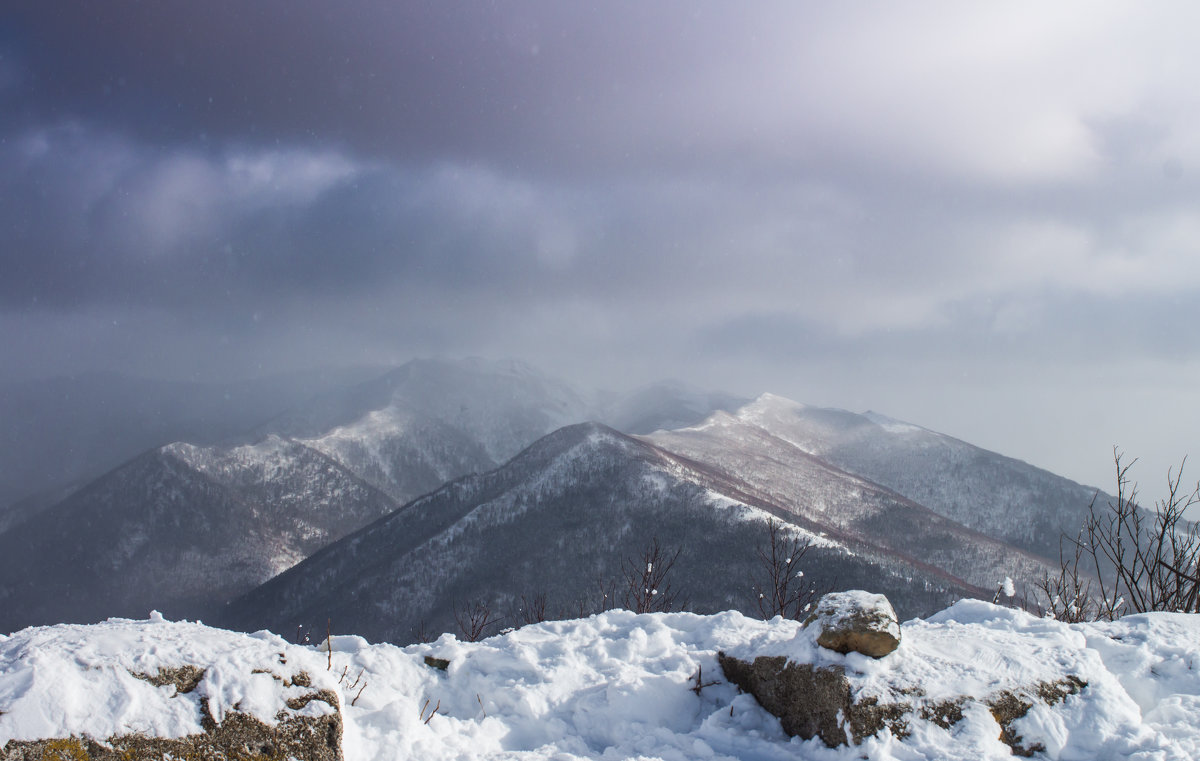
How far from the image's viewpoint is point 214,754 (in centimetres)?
628

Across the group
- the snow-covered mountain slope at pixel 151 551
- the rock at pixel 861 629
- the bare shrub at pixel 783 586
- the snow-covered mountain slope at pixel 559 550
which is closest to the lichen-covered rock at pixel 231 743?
the rock at pixel 861 629

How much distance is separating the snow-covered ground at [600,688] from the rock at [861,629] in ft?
0.58

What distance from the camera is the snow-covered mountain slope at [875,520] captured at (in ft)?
427

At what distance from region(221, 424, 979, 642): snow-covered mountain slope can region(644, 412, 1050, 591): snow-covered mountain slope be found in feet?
31.4

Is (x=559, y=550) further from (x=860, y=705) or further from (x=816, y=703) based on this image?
(x=860, y=705)

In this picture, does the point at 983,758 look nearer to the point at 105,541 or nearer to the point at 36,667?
the point at 36,667

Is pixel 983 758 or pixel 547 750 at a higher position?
pixel 983 758

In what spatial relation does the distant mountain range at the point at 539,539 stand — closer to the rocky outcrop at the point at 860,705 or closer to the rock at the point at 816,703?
the rock at the point at 816,703

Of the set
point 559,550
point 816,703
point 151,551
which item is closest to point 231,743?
point 816,703

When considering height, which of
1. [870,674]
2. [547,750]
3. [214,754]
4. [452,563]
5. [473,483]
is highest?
[870,674]

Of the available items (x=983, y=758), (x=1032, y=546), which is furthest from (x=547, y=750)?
(x=1032, y=546)

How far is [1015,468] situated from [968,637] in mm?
220283

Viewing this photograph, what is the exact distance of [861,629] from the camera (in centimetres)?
870

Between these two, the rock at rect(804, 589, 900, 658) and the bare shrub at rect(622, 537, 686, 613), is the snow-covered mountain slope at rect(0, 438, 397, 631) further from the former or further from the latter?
the rock at rect(804, 589, 900, 658)
